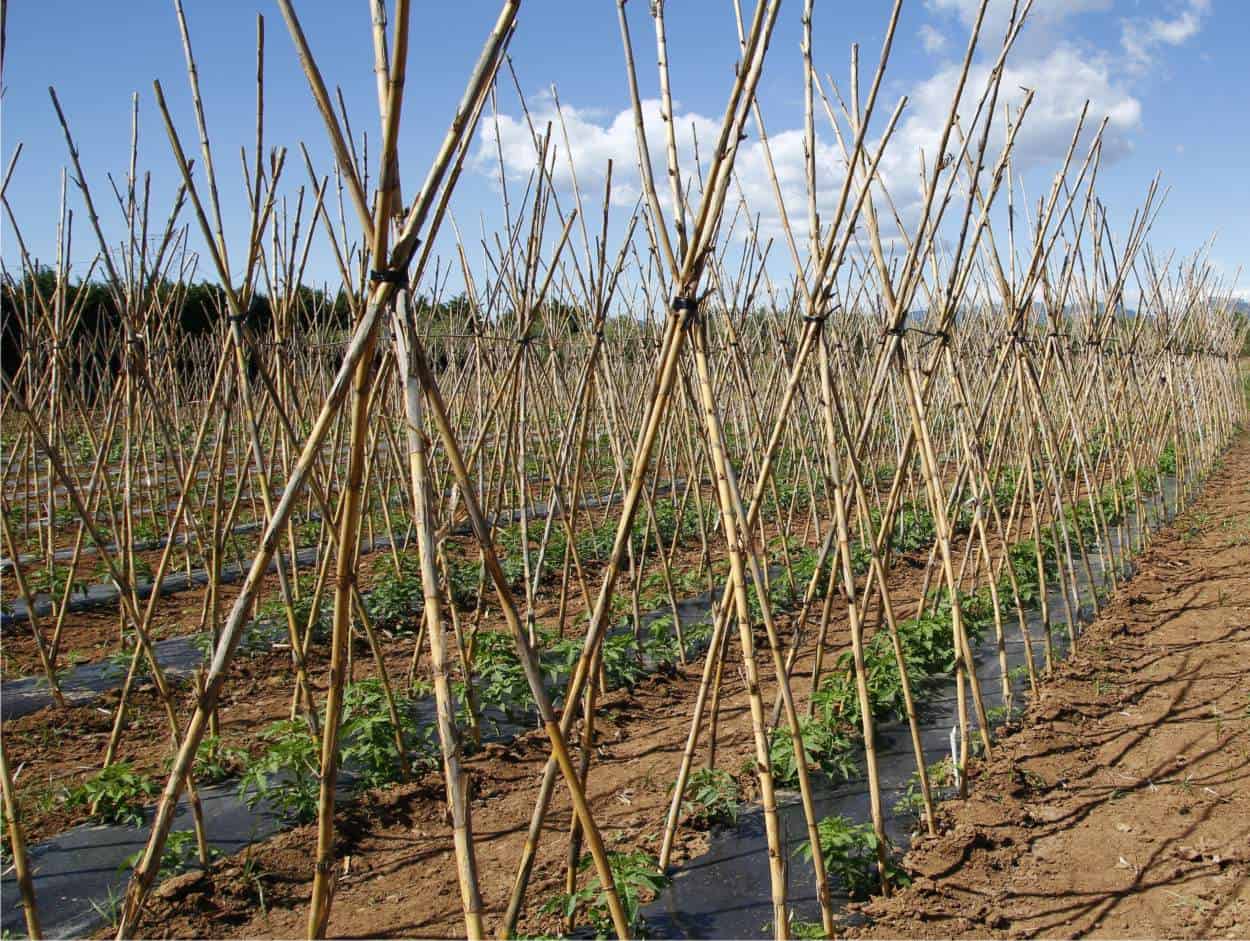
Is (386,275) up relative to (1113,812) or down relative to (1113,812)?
up

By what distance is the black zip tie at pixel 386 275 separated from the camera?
1.47 meters

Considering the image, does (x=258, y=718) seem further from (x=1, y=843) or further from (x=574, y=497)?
(x=574, y=497)

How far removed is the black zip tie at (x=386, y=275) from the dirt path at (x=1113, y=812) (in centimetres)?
208

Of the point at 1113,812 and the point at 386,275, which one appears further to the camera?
the point at 1113,812

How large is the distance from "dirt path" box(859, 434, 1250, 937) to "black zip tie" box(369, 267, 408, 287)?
2077mm

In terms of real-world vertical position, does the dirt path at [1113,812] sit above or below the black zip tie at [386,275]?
below

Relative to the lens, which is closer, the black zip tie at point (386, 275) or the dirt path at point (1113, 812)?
the black zip tie at point (386, 275)

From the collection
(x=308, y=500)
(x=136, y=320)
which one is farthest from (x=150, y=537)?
(x=136, y=320)

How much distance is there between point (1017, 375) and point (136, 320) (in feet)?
12.9

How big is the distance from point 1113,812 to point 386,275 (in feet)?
9.88

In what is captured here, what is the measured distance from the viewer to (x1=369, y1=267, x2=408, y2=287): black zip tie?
4.83 ft

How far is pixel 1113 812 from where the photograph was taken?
3.07 m

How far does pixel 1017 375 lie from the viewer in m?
4.38

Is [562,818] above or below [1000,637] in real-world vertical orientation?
below
